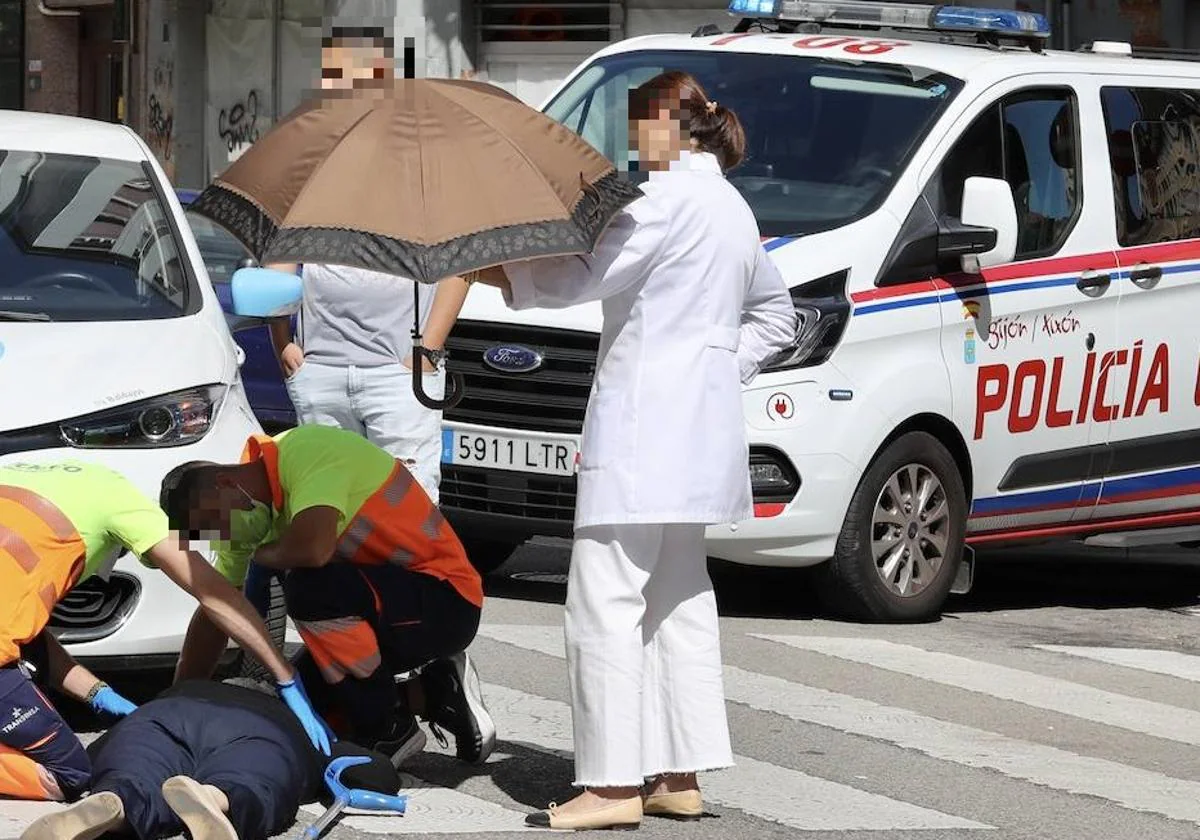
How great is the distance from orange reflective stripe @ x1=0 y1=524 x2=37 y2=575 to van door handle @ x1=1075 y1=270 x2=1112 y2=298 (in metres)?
4.92

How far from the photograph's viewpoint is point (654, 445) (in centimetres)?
553

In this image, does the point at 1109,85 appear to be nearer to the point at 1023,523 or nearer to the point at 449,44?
the point at 1023,523

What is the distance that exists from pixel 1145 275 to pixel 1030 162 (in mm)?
655

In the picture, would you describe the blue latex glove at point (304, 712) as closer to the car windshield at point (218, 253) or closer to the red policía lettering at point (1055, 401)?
the red policía lettering at point (1055, 401)

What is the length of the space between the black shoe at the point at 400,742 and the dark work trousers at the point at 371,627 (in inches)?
1.0

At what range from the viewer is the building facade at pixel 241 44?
19.1 meters

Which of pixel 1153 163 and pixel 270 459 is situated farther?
pixel 1153 163

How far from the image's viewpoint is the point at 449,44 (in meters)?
21.4

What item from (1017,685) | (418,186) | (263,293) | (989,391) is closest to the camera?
(418,186)

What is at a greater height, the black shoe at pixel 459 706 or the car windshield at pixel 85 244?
the car windshield at pixel 85 244

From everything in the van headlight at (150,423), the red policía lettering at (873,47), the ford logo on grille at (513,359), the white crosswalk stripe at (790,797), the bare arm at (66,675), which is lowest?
the white crosswalk stripe at (790,797)

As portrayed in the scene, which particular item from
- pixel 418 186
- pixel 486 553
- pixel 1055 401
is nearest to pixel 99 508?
pixel 418 186

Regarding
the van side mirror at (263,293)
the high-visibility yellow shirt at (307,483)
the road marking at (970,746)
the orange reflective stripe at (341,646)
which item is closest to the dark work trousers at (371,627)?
the orange reflective stripe at (341,646)

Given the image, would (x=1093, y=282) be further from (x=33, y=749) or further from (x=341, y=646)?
(x=33, y=749)
